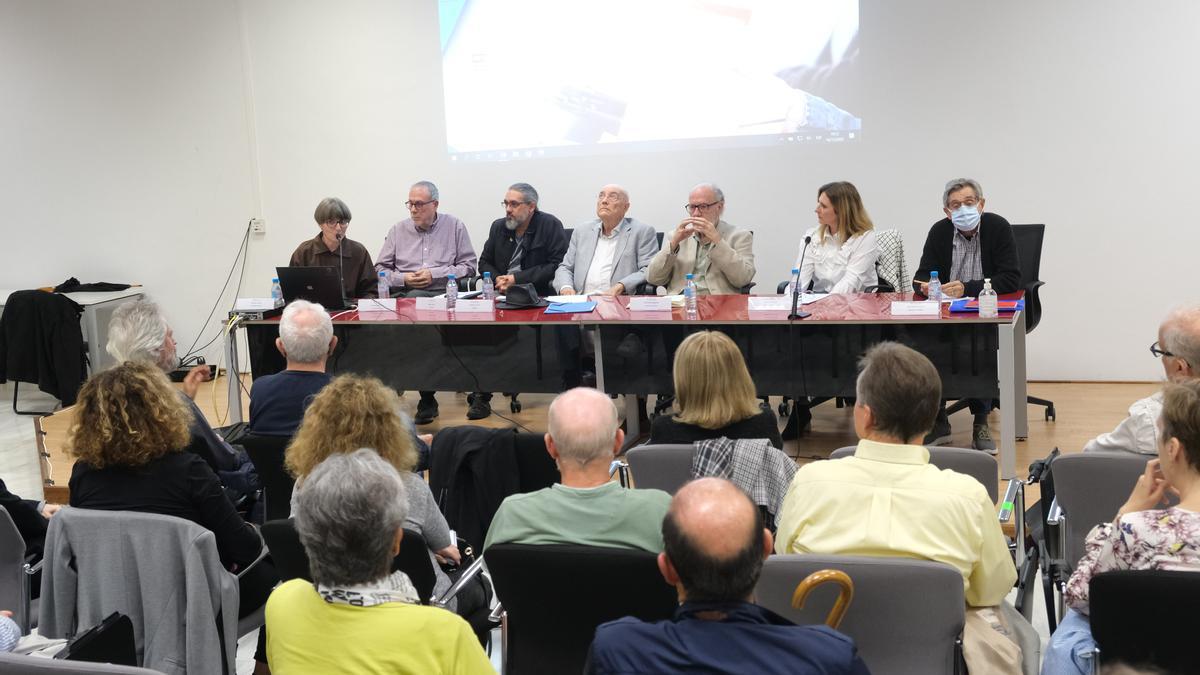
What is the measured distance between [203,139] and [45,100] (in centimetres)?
122

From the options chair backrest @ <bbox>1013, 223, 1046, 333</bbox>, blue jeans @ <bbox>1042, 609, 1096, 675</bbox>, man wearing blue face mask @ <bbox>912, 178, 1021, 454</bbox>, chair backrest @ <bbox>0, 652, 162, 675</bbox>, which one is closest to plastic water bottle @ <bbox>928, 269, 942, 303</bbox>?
man wearing blue face mask @ <bbox>912, 178, 1021, 454</bbox>

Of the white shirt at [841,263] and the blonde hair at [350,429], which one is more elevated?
the white shirt at [841,263]

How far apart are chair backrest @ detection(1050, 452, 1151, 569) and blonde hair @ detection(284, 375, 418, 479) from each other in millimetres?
1502

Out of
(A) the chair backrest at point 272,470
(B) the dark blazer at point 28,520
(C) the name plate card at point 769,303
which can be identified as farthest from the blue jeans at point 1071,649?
(C) the name plate card at point 769,303

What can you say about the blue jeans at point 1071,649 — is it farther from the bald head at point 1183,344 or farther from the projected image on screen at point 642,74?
the projected image on screen at point 642,74

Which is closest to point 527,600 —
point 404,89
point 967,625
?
point 967,625

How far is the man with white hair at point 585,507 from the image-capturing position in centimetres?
200

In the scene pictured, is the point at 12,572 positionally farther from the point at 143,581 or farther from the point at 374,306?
the point at 374,306

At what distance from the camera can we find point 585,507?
2029 mm

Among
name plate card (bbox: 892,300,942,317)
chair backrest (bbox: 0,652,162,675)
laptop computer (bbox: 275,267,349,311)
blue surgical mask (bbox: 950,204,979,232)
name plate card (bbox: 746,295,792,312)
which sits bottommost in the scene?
chair backrest (bbox: 0,652,162,675)

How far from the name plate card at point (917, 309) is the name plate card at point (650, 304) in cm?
95

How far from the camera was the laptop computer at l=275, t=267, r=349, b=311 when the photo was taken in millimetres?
5090

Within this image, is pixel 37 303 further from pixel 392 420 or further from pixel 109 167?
pixel 392 420

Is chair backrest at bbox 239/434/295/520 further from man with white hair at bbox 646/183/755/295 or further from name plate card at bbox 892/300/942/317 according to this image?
man with white hair at bbox 646/183/755/295
